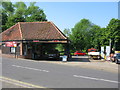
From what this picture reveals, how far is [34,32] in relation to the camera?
3008 cm

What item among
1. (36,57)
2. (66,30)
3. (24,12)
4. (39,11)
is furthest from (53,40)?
(66,30)

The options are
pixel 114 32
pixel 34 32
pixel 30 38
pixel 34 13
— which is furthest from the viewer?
pixel 34 13

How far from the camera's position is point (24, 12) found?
6506cm

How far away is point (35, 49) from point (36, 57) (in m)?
2.24

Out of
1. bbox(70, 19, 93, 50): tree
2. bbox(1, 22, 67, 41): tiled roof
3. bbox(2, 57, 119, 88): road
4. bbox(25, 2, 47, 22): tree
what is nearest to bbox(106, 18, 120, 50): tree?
bbox(70, 19, 93, 50): tree

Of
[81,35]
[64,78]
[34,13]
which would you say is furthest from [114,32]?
[64,78]

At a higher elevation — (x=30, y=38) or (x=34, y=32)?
(x=34, y=32)

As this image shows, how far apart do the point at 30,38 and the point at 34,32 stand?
89.1 inches

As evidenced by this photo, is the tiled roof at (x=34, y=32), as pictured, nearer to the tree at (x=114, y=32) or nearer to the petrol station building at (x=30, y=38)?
the petrol station building at (x=30, y=38)

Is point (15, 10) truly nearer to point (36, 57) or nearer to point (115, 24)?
point (115, 24)

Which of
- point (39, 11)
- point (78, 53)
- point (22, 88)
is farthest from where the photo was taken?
point (39, 11)

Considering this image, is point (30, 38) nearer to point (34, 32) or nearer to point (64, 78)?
point (34, 32)

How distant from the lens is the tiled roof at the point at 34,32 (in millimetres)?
28384

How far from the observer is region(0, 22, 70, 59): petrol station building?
27.4 m
